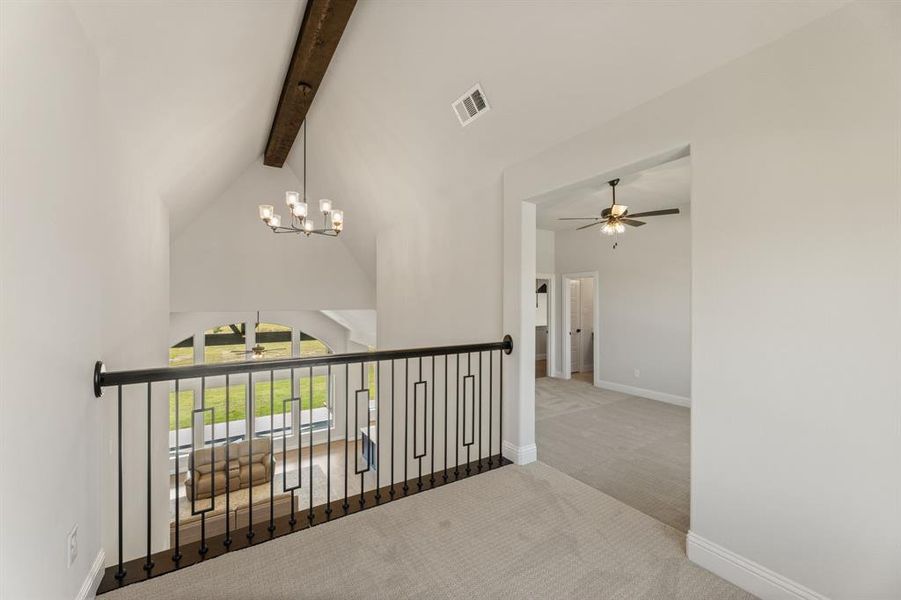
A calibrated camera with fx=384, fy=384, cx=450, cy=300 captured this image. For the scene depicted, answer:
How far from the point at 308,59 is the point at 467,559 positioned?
3.70 metres

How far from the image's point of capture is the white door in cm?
779

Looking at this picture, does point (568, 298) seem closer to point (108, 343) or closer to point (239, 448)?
point (108, 343)

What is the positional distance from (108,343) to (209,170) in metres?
2.92

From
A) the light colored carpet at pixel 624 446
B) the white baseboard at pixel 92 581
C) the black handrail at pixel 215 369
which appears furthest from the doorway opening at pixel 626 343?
the white baseboard at pixel 92 581

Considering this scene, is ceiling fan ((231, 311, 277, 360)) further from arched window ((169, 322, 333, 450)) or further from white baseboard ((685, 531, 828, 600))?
white baseboard ((685, 531, 828, 600))

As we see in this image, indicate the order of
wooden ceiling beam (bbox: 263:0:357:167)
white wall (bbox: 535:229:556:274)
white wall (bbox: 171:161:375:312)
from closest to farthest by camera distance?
wooden ceiling beam (bbox: 263:0:357:167), white wall (bbox: 171:161:375:312), white wall (bbox: 535:229:556:274)

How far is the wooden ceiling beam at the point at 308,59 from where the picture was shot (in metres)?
2.62

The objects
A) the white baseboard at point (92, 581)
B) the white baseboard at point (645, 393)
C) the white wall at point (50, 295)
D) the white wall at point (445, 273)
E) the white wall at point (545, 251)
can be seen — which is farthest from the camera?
the white wall at point (545, 251)

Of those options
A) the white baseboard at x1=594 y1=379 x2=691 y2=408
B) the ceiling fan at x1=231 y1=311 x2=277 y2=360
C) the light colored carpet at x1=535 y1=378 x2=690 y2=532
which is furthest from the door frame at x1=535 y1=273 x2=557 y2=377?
the ceiling fan at x1=231 y1=311 x2=277 y2=360

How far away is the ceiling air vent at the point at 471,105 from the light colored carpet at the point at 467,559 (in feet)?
9.08

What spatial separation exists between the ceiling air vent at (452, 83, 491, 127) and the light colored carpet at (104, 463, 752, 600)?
9.08 ft

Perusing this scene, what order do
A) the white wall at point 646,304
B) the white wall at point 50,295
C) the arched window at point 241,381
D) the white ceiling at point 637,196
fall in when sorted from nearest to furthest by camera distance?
the white wall at point 50,295 → the white ceiling at point 637,196 → the white wall at point 646,304 → the arched window at point 241,381

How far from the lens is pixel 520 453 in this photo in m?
3.06

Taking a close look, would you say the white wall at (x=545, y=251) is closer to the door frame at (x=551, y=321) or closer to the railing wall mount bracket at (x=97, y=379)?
the door frame at (x=551, y=321)
